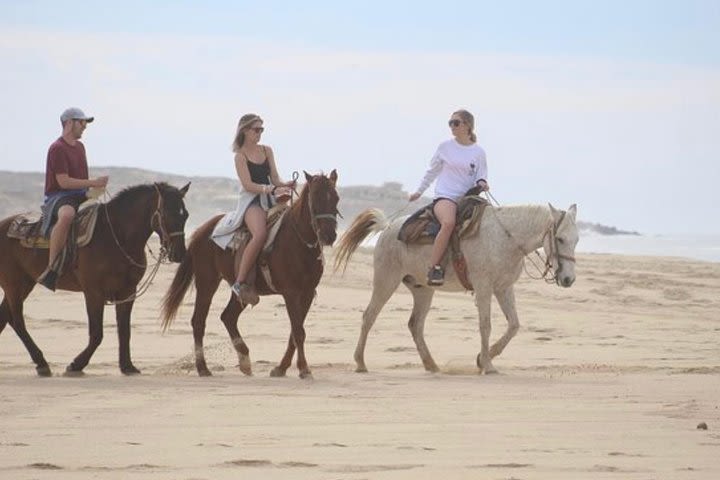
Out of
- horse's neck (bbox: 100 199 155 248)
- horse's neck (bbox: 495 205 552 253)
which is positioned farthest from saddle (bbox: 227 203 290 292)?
horse's neck (bbox: 495 205 552 253)

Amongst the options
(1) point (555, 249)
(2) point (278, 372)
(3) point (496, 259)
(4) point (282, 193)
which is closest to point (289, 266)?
(4) point (282, 193)

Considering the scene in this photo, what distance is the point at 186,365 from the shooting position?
1420cm

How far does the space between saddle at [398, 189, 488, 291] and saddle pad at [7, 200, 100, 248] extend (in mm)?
2970

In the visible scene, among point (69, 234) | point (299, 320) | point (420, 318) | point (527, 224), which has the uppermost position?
point (527, 224)

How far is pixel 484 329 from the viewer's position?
13844 mm

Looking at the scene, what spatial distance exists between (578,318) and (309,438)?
35.1ft

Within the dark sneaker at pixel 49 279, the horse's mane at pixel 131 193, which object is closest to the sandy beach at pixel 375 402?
the dark sneaker at pixel 49 279

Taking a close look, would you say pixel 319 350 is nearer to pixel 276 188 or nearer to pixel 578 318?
pixel 276 188

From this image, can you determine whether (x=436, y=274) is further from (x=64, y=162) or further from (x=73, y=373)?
(x=64, y=162)

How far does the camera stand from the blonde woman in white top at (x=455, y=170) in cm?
1422

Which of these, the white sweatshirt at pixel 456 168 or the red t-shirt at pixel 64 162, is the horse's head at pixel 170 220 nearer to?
the red t-shirt at pixel 64 162

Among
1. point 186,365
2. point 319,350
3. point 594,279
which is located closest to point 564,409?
point 186,365

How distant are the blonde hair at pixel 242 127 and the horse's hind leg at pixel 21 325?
2.41 m

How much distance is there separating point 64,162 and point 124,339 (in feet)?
5.51
